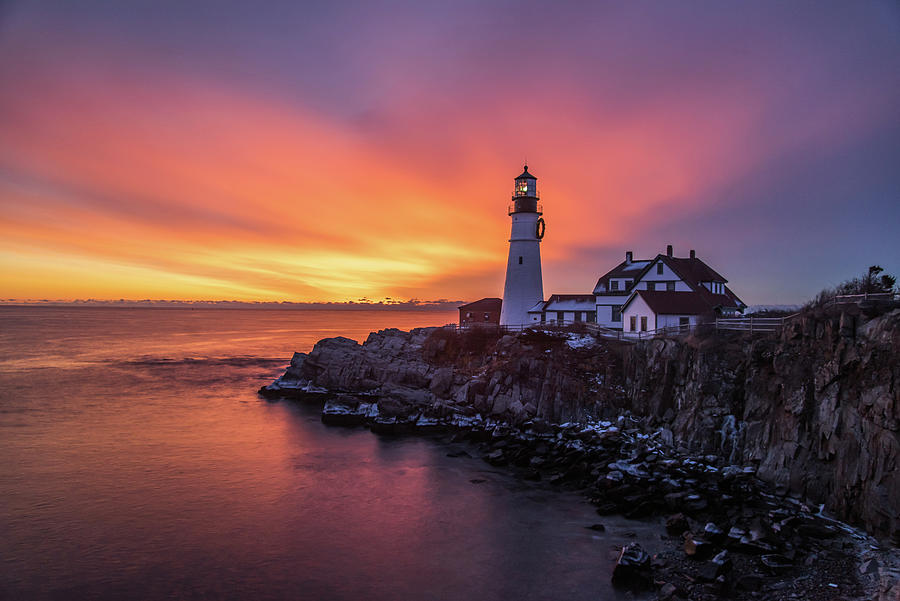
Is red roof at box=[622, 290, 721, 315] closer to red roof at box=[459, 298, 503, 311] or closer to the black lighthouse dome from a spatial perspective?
the black lighthouse dome

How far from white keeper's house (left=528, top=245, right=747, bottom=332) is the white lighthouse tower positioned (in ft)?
4.27

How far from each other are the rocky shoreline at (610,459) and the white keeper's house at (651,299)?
4.67m

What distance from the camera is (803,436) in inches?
701

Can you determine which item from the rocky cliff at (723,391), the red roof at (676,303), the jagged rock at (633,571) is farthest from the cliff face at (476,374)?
the jagged rock at (633,571)

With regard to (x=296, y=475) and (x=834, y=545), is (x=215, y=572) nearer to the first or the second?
(x=296, y=475)

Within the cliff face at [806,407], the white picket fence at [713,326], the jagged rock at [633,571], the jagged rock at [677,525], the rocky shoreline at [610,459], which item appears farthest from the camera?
the white picket fence at [713,326]

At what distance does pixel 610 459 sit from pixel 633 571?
30.0 feet

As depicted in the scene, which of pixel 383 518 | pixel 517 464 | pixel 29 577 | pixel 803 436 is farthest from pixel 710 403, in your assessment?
pixel 29 577

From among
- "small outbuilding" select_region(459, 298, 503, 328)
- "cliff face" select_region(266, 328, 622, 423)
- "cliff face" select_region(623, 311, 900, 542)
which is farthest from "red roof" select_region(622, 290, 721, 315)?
"small outbuilding" select_region(459, 298, 503, 328)

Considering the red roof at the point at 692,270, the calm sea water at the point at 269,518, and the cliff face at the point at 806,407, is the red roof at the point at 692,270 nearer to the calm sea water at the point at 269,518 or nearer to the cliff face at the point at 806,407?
the cliff face at the point at 806,407

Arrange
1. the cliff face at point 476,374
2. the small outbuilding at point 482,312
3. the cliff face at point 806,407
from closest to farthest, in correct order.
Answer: the cliff face at point 806,407 < the cliff face at point 476,374 < the small outbuilding at point 482,312

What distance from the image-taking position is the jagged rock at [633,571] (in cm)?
1309

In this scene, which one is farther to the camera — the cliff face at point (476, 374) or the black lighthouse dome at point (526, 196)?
the black lighthouse dome at point (526, 196)

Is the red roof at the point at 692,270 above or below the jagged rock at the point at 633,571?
above
